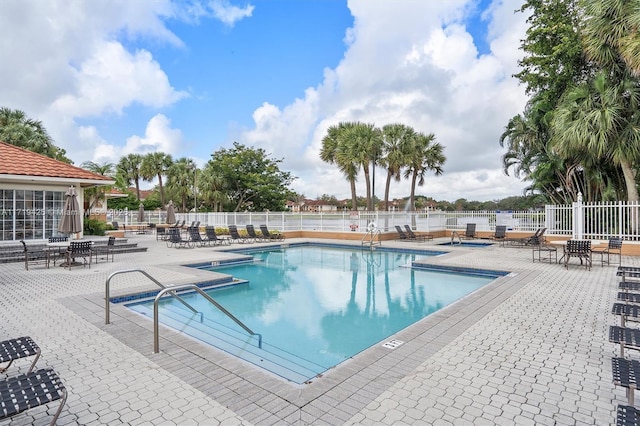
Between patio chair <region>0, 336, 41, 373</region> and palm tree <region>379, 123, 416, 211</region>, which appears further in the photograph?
palm tree <region>379, 123, 416, 211</region>

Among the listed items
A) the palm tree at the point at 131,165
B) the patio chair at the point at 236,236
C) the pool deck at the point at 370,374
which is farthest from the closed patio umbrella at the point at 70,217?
the palm tree at the point at 131,165

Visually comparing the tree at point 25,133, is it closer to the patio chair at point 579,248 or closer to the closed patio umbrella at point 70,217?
the closed patio umbrella at point 70,217

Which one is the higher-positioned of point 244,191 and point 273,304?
point 244,191

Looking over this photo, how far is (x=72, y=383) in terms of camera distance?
3469mm

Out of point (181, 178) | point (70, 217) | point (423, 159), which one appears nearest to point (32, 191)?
point (70, 217)

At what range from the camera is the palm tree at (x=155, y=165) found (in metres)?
39.3

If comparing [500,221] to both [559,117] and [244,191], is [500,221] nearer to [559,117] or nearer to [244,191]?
[559,117]

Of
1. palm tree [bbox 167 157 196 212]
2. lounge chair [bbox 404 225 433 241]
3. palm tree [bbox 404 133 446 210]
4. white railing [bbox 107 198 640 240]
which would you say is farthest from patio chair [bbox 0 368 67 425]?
palm tree [bbox 167 157 196 212]

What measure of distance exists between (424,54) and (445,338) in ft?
52.8

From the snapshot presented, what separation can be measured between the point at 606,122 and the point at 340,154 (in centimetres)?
1602

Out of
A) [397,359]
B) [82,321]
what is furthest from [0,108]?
[397,359]

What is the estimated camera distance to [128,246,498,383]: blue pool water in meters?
5.15

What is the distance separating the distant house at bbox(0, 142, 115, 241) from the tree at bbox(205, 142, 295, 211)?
18.9 meters

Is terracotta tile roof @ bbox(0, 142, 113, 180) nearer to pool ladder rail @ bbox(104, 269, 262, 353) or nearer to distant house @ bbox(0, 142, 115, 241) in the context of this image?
distant house @ bbox(0, 142, 115, 241)
